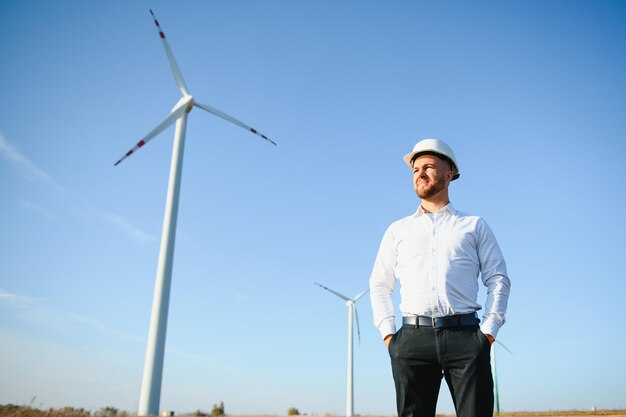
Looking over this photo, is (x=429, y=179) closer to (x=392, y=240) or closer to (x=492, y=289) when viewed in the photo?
(x=392, y=240)

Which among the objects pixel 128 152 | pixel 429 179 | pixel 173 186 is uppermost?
pixel 128 152

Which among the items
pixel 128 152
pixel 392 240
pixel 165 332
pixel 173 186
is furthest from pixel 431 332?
pixel 128 152

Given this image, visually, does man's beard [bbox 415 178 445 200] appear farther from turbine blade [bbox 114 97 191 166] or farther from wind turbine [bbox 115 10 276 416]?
turbine blade [bbox 114 97 191 166]

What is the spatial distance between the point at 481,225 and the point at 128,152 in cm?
2621

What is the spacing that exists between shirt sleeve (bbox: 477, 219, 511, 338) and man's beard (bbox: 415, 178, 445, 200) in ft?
1.89

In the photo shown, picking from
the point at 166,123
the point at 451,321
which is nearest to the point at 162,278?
the point at 166,123

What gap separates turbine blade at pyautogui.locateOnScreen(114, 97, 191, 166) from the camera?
2831 cm

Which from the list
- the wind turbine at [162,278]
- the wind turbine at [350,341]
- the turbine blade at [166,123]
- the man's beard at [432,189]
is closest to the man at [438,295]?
the man's beard at [432,189]

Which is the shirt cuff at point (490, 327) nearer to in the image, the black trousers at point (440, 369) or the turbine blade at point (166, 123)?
the black trousers at point (440, 369)

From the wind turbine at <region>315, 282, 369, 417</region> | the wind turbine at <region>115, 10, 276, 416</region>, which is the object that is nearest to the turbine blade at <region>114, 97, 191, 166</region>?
the wind turbine at <region>115, 10, 276, 416</region>

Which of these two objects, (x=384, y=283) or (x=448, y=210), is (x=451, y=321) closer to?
(x=384, y=283)

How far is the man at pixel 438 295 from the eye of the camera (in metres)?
→ 4.63

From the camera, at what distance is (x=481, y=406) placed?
14.9ft

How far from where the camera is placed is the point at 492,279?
5105 millimetres
